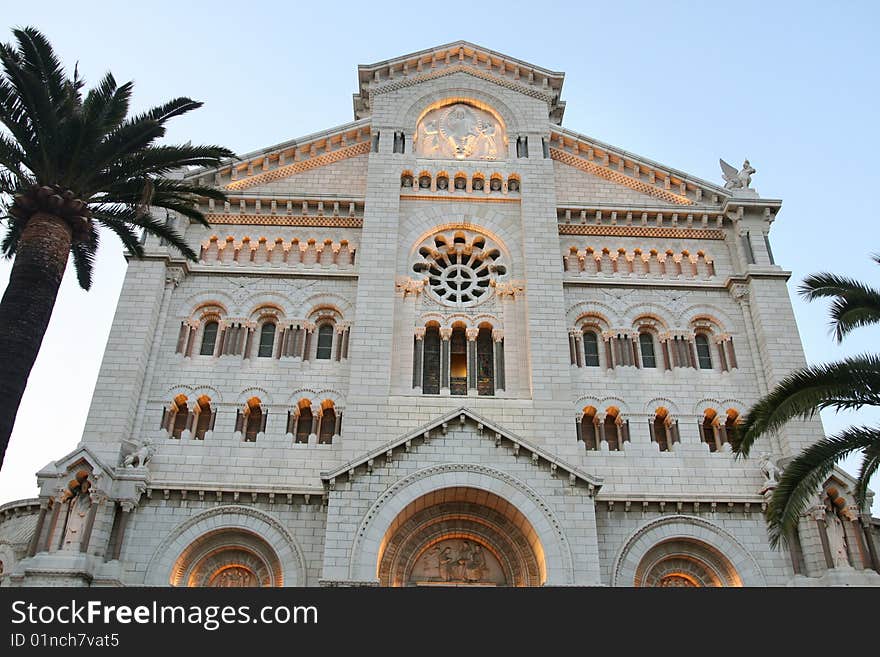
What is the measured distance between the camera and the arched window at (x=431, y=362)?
2492 cm

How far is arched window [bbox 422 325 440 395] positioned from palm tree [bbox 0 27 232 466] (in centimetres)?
971

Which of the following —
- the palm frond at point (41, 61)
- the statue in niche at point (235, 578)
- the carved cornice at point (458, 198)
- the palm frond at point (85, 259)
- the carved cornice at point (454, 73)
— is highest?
the carved cornice at point (454, 73)

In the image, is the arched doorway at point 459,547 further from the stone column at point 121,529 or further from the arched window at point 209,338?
the arched window at point 209,338

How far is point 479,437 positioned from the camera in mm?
20531

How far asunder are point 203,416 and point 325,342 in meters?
4.67

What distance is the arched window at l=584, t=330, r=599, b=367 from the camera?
2562 cm

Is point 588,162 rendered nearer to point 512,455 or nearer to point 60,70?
point 512,455

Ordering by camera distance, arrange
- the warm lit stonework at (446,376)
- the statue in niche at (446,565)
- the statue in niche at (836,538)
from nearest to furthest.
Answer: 1. the warm lit stonework at (446,376)
2. the statue in niche at (836,538)
3. the statue in niche at (446,565)

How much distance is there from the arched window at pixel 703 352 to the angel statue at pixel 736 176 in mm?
6341

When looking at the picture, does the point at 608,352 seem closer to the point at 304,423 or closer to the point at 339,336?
the point at 339,336

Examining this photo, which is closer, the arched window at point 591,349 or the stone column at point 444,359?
the stone column at point 444,359

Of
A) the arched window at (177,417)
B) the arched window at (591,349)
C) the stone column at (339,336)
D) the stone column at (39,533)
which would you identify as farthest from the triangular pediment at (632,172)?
the stone column at (39,533)

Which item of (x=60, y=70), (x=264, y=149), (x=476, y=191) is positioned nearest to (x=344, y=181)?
(x=264, y=149)

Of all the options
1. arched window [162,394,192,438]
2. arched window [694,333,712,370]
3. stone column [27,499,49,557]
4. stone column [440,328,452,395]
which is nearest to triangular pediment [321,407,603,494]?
stone column [440,328,452,395]
